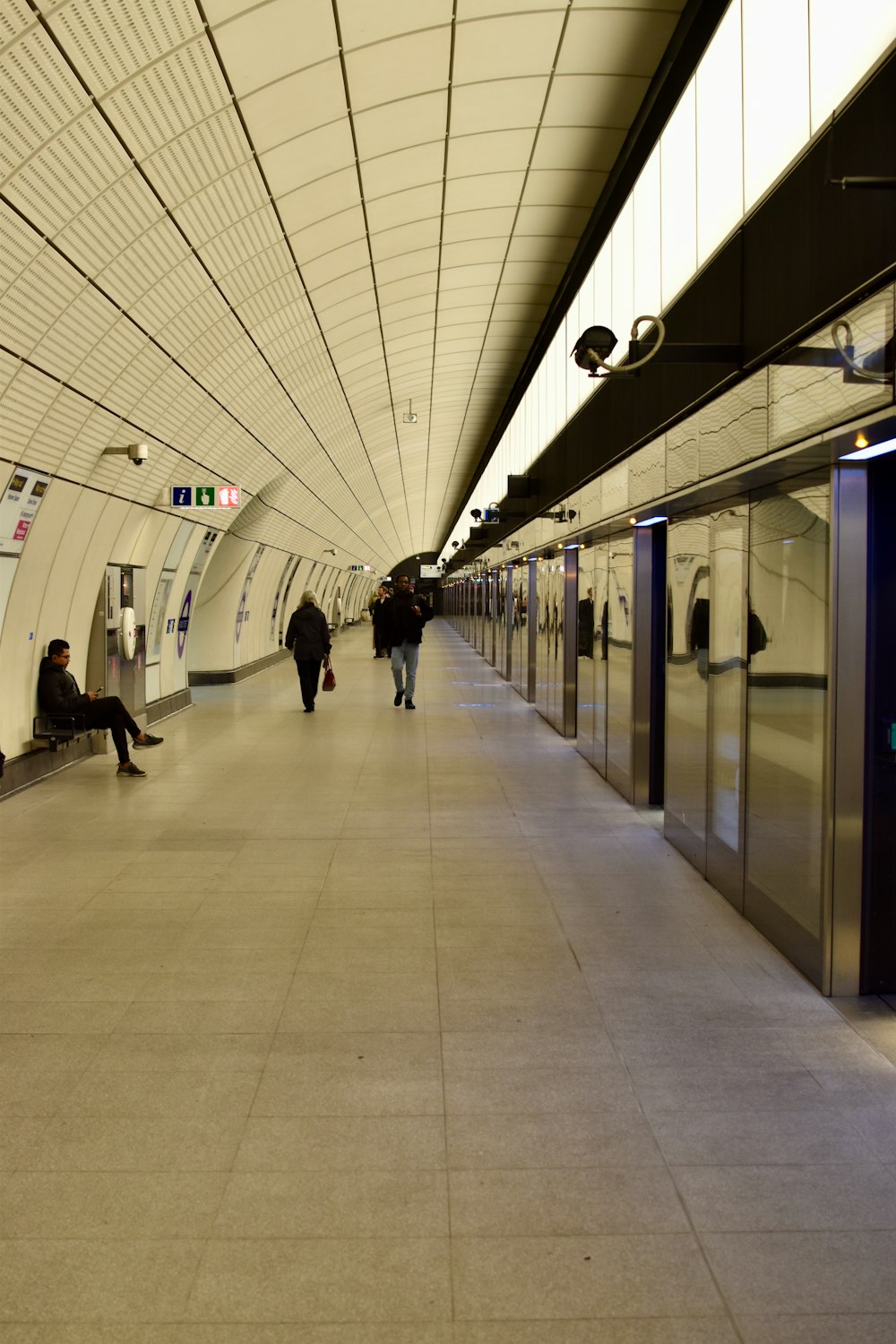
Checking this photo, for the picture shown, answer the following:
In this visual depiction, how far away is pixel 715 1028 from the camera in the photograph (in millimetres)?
4762

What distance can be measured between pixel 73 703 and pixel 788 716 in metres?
7.58

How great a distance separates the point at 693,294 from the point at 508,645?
53.2 ft

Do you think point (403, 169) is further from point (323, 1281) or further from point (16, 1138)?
point (323, 1281)

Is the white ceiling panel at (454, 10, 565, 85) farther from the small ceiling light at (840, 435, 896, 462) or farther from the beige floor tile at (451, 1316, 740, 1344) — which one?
the beige floor tile at (451, 1316, 740, 1344)

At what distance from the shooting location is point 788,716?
559 cm

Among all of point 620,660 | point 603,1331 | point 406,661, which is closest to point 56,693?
point 620,660

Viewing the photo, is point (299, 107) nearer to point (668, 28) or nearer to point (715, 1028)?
point (668, 28)

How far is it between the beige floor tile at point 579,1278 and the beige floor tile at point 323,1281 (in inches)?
3.0

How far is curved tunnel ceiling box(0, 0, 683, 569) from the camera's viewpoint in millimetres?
6398

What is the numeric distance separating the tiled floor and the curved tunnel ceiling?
392 cm

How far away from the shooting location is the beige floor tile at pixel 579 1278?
2.88 meters

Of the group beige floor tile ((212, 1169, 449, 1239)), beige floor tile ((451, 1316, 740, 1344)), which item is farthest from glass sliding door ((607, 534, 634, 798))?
beige floor tile ((451, 1316, 740, 1344))

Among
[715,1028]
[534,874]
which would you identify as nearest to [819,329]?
[715,1028]

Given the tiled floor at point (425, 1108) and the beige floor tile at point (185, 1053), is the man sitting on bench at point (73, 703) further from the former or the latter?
the beige floor tile at point (185, 1053)
